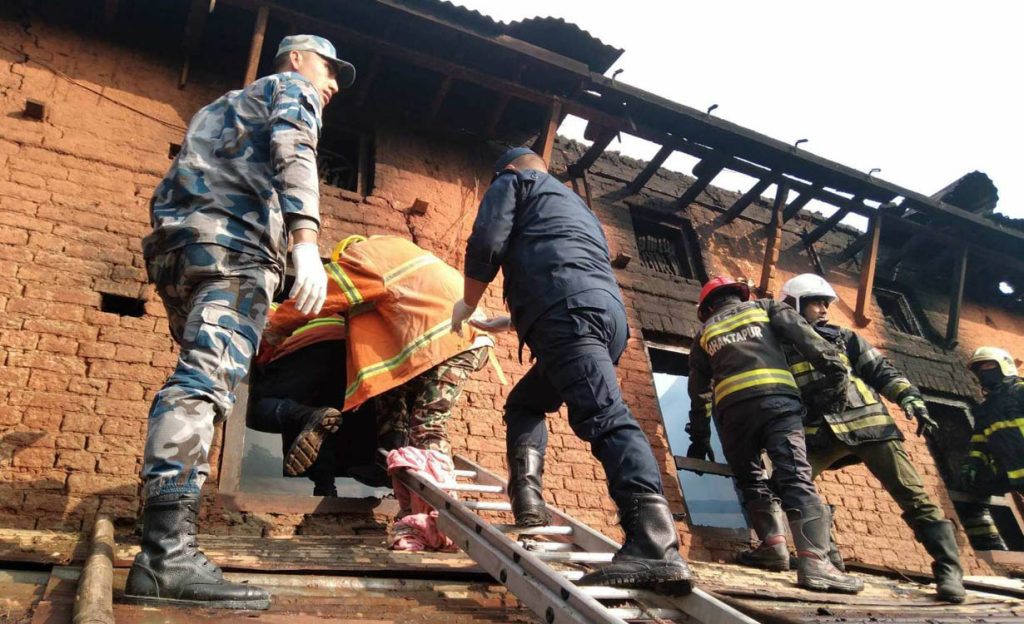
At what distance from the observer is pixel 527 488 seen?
9.75 feet

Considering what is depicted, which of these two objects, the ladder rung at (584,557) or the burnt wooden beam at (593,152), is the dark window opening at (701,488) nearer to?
the burnt wooden beam at (593,152)

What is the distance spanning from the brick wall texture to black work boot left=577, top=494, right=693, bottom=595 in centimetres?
240

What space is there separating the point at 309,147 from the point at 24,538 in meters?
1.69

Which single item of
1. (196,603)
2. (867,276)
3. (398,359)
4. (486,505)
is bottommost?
(196,603)

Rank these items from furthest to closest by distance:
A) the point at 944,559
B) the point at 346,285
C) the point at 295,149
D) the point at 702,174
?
the point at 702,174, the point at 944,559, the point at 346,285, the point at 295,149

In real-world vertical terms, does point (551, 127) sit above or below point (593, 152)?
below

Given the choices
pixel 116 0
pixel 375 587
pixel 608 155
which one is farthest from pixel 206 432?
pixel 608 155

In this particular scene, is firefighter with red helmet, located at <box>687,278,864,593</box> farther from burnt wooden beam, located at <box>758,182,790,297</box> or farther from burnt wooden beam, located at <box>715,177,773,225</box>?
burnt wooden beam, located at <box>715,177,773,225</box>

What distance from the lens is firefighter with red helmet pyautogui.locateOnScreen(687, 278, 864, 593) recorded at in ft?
12.3

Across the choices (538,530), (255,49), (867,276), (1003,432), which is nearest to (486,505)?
(538,530)

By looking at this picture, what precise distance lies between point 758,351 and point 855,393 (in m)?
0.76

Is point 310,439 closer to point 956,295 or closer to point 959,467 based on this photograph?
point 959,467

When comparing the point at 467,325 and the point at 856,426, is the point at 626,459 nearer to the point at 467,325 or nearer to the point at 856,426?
the point at 467,325

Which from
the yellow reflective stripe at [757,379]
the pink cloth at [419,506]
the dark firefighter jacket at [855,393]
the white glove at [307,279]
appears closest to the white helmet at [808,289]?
the dark firefighter jacket at [855,393]
